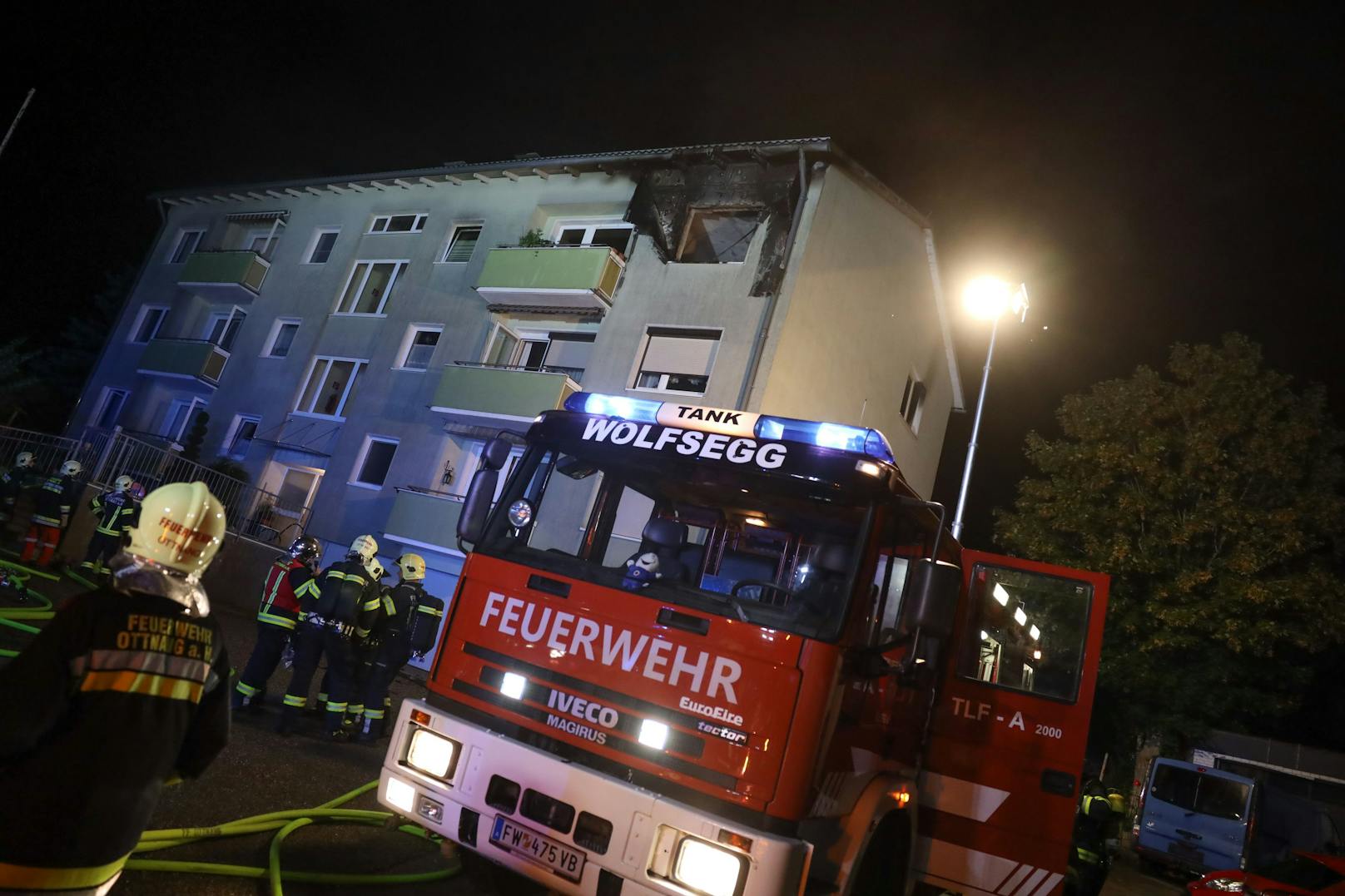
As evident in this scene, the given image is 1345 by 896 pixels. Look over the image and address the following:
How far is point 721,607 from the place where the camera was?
3.72 metres

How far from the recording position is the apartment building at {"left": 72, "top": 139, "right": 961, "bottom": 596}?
1531cm

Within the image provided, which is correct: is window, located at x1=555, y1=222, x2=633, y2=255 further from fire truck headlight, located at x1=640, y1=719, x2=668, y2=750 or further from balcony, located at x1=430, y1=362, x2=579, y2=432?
fire truck headlight, located at x1=640, y1=719, x2=668, y2=750

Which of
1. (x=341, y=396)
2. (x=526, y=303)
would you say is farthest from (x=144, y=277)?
(x=526, y=303)

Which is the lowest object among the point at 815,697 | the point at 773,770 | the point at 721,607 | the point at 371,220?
the point at 773,770

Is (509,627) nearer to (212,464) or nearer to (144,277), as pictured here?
(212,464)

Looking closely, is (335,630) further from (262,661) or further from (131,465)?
(131,465)

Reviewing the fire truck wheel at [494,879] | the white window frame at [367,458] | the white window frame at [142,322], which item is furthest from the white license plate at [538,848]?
the white window frame at [142,322]

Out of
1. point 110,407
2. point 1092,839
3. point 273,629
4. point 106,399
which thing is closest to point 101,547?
point 273,629

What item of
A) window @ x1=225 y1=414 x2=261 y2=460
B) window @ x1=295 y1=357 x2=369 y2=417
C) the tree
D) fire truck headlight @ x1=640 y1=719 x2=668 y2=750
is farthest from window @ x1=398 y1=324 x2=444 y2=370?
fire truck headlight @ x1=640 y1=719 x2=668 y2=750

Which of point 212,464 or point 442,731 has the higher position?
point 212,464

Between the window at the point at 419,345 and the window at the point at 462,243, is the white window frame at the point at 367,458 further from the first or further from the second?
the window at the point at 462,243

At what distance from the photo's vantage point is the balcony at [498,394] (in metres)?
15.9

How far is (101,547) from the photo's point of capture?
37.9 ft

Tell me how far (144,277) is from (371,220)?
9.81 m
